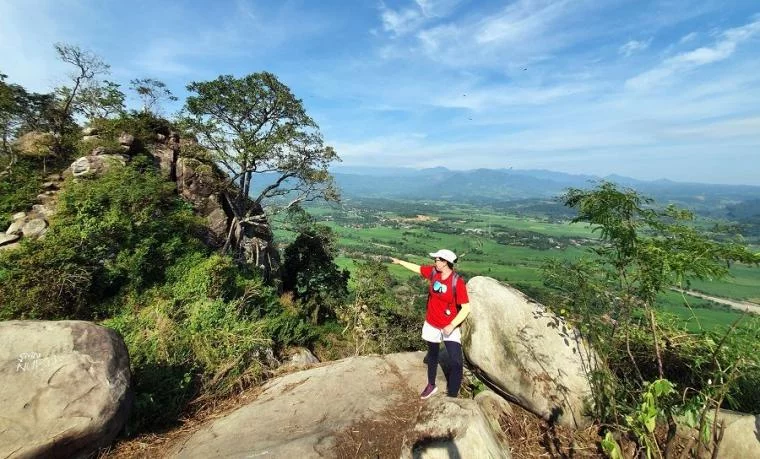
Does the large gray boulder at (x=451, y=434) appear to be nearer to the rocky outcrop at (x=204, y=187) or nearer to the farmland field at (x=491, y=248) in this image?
the rocky outcrop at (x=204, y=187)

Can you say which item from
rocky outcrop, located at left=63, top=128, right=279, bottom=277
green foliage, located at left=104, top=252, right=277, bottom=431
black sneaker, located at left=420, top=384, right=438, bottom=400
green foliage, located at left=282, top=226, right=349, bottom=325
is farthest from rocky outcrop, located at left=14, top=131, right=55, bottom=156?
black sneaker, located at left=420, top=384, right=438, bottom=400

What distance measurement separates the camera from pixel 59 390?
3930 millimetres

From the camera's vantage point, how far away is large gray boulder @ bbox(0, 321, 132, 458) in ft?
12.1

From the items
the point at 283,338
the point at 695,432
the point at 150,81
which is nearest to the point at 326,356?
the point at 283,338

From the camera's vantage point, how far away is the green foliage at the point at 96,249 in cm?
845

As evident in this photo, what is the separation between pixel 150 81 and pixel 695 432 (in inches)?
887

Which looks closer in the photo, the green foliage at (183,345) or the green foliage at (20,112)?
the green foliage at (183,345)

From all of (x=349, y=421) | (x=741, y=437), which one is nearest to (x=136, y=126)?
(x=349, y=421)

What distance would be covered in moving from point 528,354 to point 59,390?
6033 millimetres

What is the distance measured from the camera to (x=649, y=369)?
17.2 feet

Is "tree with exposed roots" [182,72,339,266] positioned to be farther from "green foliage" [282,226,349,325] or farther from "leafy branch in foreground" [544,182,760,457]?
"leafy branch in foreground" [544,182,760,457]

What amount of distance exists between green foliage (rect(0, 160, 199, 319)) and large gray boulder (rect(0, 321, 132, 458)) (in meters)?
5.67

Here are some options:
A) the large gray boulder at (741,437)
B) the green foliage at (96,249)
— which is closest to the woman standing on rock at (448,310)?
the large gray boulder at (741,437)

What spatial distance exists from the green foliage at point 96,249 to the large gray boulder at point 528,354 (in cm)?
962
